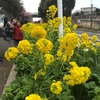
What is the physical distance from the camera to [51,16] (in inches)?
266

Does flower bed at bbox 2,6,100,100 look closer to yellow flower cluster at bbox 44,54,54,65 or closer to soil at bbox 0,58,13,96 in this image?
yellow flower cluster at bbox 44,54,54,65

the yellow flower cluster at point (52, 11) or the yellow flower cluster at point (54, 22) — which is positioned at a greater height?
the yellow flower cluster at point (52, 11)

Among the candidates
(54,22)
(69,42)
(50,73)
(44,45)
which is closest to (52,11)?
(54,22)

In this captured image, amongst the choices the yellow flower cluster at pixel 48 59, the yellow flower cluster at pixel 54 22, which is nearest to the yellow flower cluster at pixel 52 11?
the yellow flower cluster at pixel 54 22

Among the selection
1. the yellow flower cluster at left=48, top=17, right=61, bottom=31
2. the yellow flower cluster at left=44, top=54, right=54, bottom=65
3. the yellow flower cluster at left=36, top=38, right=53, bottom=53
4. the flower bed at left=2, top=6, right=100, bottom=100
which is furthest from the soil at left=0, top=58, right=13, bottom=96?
the yellow flower cluster at left=36, top=38, right=53, bottom=53

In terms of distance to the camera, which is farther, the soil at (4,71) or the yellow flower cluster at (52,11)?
the soil at (4,71)

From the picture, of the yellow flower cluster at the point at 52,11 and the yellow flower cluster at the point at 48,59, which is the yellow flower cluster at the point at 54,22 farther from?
the yellow flower cluster at the point at 48,59

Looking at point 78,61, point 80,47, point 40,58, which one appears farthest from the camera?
point 80,47

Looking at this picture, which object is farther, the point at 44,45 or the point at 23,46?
the point at 23,46

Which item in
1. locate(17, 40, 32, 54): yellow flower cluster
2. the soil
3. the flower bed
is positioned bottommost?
the soil

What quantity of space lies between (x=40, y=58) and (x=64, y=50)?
400 millimetres

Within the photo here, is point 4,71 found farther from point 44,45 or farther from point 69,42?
point 69,42

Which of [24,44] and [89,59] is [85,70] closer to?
[24,44]

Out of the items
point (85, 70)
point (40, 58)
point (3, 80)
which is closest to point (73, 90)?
point (40, 58)
